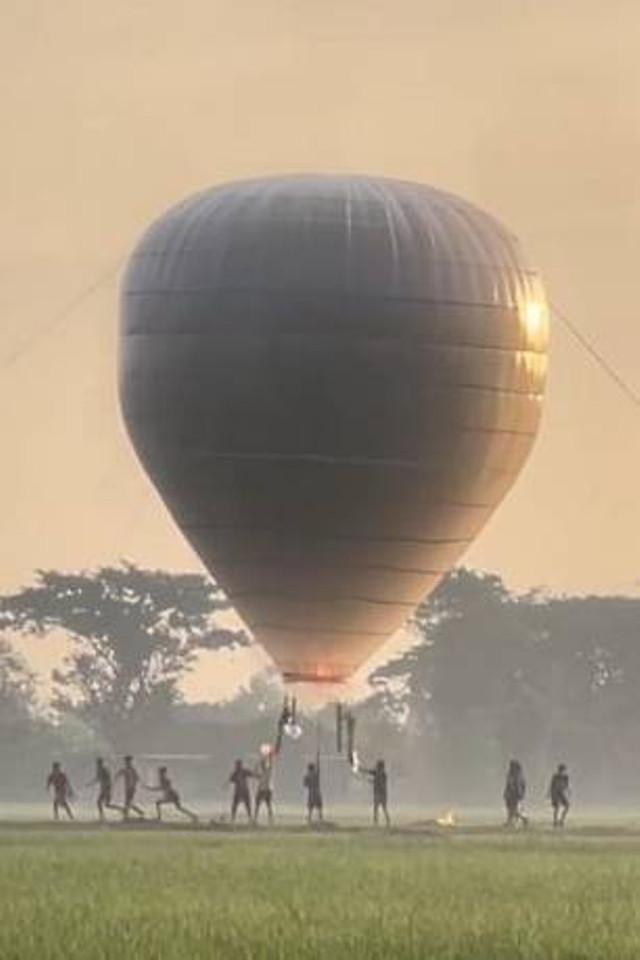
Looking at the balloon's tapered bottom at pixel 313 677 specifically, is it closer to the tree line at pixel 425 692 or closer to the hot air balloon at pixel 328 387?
the hot air balloon at pixel 328 387

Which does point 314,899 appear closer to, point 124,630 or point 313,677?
point 313,677

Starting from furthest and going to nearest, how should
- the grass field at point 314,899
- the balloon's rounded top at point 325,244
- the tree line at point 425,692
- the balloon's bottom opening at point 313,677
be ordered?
the tree line at point 425,692 < the balloon's bottom opening at point 313,677 < the balloon's rounded top at point 325,244 < the grass field at point 314,899

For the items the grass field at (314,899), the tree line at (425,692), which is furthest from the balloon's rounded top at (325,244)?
the tree line at (425,692)

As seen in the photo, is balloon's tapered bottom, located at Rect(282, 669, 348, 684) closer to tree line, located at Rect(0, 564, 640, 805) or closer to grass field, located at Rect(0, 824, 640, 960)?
grass field, located at Rect(0, 824, 640, 960)

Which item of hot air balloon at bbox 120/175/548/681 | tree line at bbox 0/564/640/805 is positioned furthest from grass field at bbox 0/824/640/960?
tree line at bbox 0/564/640/805

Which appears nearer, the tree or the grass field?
the grass field

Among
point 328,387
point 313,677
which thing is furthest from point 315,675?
point 328,387
